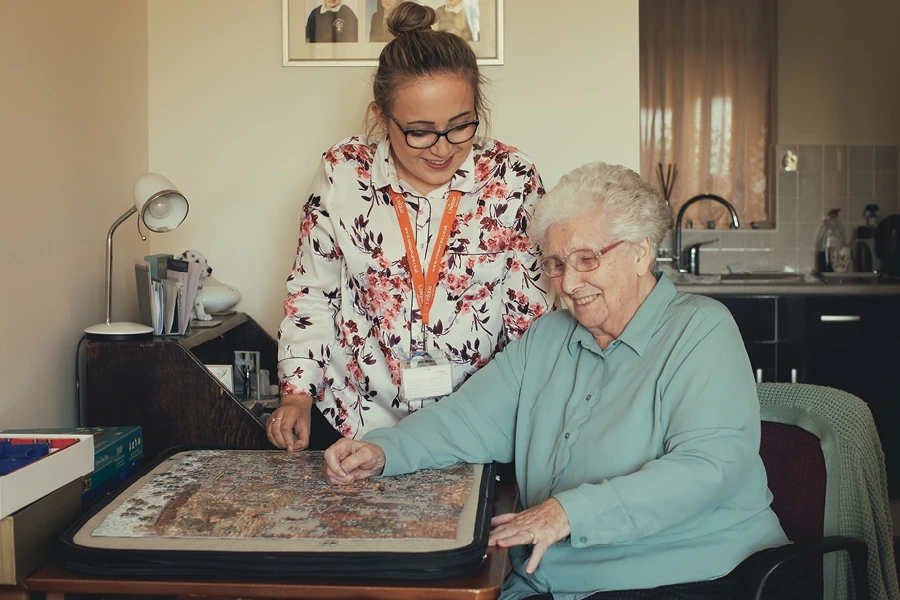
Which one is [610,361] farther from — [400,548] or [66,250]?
[66,250]

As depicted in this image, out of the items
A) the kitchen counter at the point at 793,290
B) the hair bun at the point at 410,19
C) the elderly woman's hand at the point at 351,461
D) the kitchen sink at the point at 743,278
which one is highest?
the hair bun at the point at 410,19

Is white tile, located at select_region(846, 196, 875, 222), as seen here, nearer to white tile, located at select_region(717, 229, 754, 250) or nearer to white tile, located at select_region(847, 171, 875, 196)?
white tile, located at select_region(847, 171, 875, 196)

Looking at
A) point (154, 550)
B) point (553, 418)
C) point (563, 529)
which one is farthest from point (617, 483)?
point (154, 550)

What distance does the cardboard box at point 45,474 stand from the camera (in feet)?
4.02

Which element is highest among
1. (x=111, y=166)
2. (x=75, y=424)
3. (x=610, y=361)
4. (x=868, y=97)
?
(x=868, y=97)

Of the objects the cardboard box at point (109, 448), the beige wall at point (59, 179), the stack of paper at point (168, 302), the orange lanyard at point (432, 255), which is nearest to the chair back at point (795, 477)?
the orange lanyard at point (432, 255)

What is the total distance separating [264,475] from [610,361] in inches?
27.0

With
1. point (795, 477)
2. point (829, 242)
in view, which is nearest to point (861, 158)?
point (829, 242)

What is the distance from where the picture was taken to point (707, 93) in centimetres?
483

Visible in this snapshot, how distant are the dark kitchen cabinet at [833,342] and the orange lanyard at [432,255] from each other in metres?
2.45

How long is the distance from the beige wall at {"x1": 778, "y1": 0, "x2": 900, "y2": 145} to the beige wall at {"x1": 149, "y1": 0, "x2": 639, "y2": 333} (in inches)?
99.0

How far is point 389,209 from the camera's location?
2020 millimetres

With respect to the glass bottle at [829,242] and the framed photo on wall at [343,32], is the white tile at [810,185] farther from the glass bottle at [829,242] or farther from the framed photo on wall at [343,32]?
the framed photo on wall at [343,32]

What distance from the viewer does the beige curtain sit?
15.8ft
